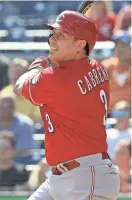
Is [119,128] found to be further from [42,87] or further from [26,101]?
[42,87]

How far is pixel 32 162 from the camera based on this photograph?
255 inches

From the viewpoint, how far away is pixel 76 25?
3760 millimetres

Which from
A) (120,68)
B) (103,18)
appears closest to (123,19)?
(103,18)

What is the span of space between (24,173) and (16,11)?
2715 millimetres

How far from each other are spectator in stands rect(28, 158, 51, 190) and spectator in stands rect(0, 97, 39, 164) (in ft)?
1.13

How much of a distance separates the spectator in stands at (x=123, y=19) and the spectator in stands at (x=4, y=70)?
1337 mm

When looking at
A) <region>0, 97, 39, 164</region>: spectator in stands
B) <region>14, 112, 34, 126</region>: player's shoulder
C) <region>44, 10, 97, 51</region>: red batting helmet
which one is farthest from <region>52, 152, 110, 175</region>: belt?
<region>14, 112, 34, 126</region>: player's shoulder

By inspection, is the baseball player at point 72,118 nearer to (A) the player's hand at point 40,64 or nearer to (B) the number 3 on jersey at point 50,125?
(B) the number 3 on jersey at point 50,125

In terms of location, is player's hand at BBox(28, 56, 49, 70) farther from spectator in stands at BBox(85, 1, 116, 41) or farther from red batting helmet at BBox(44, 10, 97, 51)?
spectator in stands at BBox(85, 1, 116, 41)

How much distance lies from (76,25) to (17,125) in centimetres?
304

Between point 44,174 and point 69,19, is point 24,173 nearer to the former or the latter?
point 44,174

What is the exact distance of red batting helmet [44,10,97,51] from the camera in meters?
3.76

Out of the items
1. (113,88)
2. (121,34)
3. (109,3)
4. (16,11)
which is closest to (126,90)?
(113,88)

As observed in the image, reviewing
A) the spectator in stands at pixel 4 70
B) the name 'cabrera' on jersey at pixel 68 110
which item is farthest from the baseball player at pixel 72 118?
the spectator in stands at pixel 4 70
